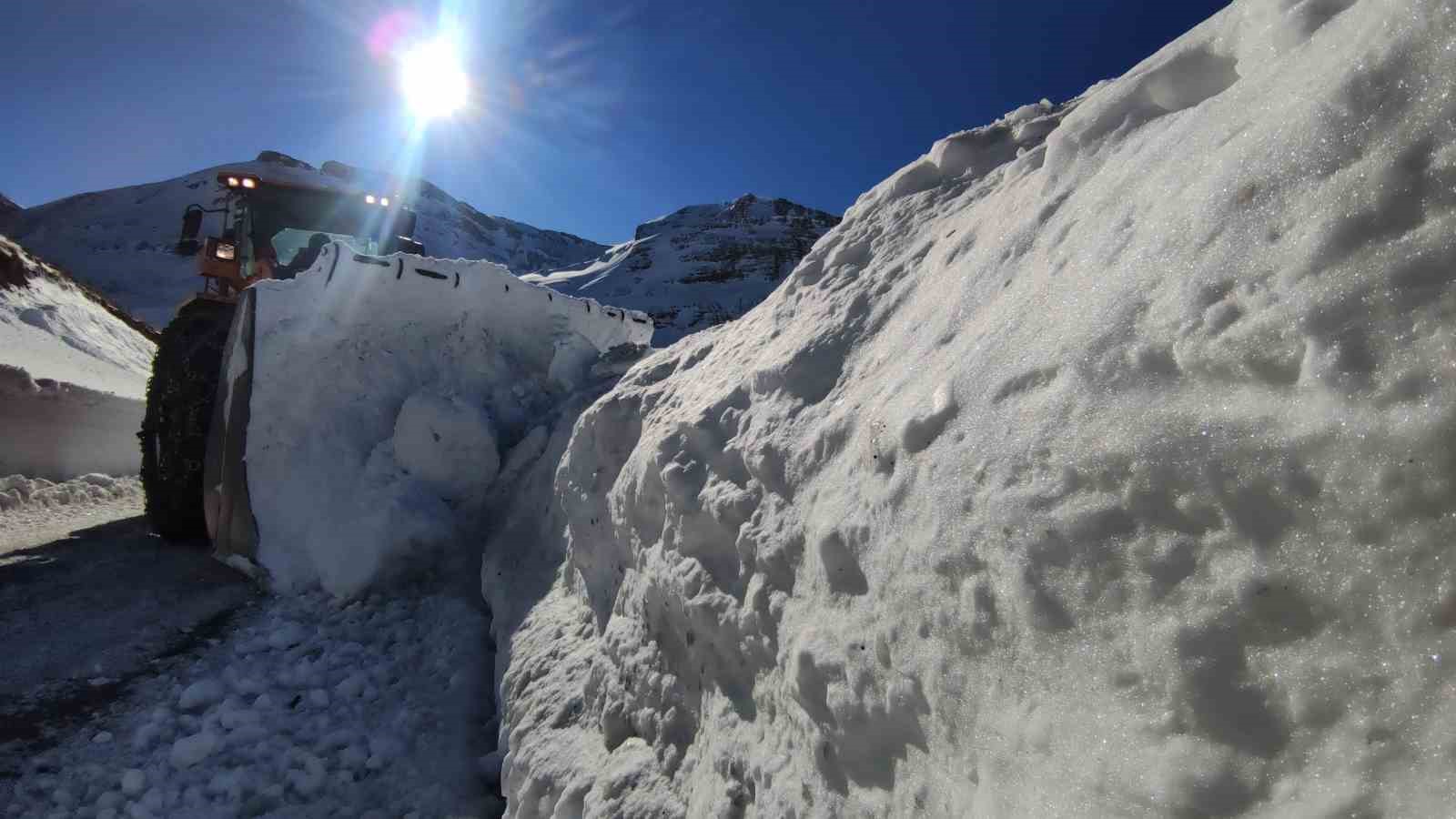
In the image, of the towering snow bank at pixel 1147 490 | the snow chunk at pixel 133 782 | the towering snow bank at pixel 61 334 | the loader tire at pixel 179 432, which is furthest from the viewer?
the towering snow bank at pixel 61 334

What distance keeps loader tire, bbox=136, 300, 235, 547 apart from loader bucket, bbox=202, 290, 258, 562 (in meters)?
0.33

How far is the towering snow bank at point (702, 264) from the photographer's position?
1001 inches

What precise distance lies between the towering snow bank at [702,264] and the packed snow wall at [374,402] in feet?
49.6

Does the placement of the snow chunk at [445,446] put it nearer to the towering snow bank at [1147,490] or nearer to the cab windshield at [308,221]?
the towering snow bank at [1147,490]

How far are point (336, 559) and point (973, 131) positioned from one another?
360cm

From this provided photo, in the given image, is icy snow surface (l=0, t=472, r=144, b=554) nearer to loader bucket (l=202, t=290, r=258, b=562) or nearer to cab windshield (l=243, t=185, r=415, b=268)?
loader bucket (l=202, t=290, r=258, b=562)

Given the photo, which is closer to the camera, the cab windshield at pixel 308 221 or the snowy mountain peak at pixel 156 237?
the cab windshield at pixel 308 221

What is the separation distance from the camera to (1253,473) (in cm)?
80

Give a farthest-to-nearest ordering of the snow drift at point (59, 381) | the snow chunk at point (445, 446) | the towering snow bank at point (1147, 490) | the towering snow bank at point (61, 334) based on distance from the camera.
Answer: the towering snow bank at point (61, 334), the snow drift at point (59, 381), the snow chunk at point (445, 446), the towering snow bank at point (1147, 490)

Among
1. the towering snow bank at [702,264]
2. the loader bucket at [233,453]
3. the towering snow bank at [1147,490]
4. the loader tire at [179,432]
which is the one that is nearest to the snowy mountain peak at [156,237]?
the towering snow bank at [702,264]

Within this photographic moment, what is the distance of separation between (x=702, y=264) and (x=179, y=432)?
1092 inches

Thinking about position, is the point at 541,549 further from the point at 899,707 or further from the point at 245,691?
the point at 899,707

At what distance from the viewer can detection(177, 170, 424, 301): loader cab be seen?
6121 millimetres

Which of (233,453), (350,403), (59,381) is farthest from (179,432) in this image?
(59,381)
